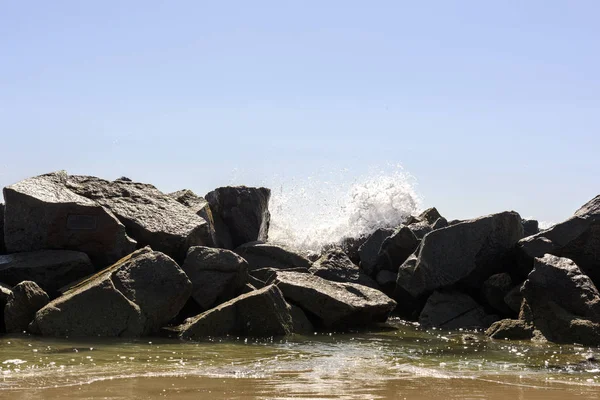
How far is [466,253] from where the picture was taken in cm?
1167

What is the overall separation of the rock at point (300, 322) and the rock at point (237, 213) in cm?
447

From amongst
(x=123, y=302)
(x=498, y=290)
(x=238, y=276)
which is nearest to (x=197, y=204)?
(x=238, y=276)

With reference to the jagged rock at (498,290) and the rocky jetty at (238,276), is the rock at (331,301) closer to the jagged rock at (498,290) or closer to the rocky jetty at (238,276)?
the rocky jetty at (238,276)

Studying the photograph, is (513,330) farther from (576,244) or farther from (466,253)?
(576,244)

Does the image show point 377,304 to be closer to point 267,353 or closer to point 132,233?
point 267,353

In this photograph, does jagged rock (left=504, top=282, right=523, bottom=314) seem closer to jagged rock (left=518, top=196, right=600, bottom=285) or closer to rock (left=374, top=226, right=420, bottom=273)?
jagged rock (left=518, top=196, right=600, bottom=285)

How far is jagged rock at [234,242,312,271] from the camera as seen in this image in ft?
43.8

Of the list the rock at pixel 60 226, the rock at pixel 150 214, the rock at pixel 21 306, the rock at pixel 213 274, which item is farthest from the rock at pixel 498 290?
the rock at pixel 21 306

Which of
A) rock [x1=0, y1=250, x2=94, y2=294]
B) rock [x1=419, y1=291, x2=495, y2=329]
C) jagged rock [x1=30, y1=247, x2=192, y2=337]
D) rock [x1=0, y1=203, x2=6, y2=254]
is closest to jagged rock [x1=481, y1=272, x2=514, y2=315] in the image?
rock [x1=419, y1=291, x2=495, y2=329]

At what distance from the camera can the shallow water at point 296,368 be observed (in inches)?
233

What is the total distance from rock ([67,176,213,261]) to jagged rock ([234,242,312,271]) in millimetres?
1600

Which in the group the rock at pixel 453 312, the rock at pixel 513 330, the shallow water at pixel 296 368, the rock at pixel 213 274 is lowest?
the shallow water at pixel 296 368

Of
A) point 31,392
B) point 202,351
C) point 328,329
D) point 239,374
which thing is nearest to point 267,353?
point 202,351

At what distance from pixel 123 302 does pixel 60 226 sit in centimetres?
227
